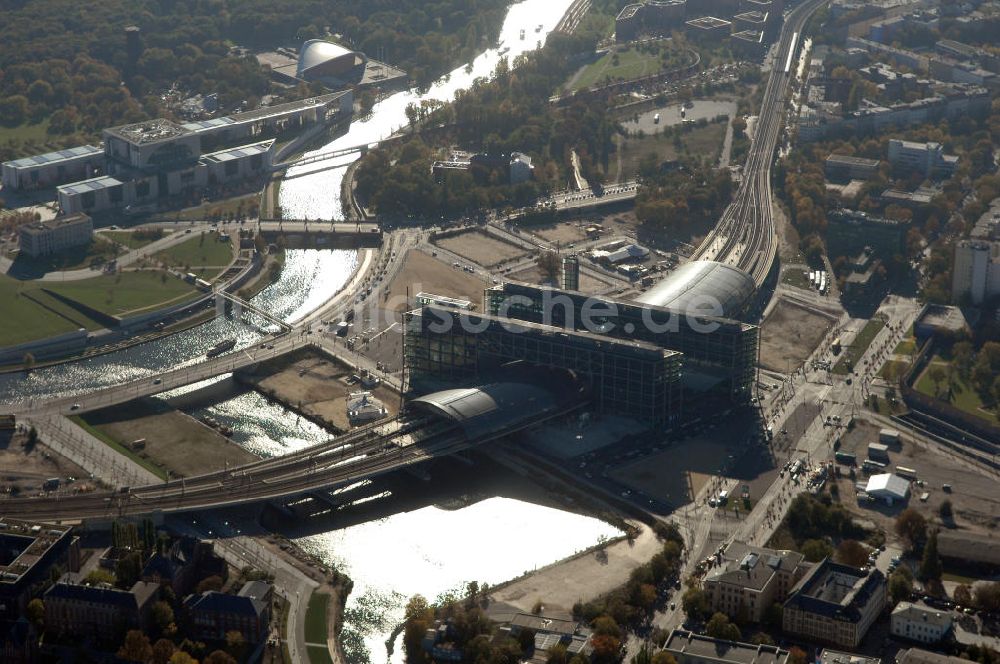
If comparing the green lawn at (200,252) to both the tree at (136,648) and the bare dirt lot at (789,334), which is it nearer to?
the bare dirt lot at (789,334)

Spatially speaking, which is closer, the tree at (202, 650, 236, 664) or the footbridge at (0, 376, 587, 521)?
the tree at (202, 650, 236, 664)

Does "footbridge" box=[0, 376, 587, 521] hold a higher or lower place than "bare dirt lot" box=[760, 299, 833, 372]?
higher

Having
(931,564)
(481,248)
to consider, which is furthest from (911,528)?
(481,248)

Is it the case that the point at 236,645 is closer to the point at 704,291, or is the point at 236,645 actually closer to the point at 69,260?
the point at 704,291

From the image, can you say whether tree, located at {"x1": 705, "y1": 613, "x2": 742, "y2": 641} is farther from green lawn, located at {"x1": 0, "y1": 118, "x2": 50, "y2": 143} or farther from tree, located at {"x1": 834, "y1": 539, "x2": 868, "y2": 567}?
green lawn, located at {"x1": 0, "y1": 118, "x2": 50, "y2": 143}

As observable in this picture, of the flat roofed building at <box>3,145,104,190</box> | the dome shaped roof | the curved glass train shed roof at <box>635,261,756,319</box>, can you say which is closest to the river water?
the curved glass train shed roof at <box>635,261,756,319</box>

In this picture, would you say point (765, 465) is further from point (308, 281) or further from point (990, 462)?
point (308, 281)

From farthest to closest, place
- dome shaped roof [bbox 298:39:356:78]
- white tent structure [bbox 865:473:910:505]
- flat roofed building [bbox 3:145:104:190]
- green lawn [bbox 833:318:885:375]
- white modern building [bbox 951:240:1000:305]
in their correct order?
dome shaped roof [bbox 298:39:356:78]
flat roofed building [bbox 3:145:104:190]
white modern building [bbox 951:240:1000:305]
green lawn [bbox 833:318:885:375]
white tent structure [bbox 865:473:910:505]
